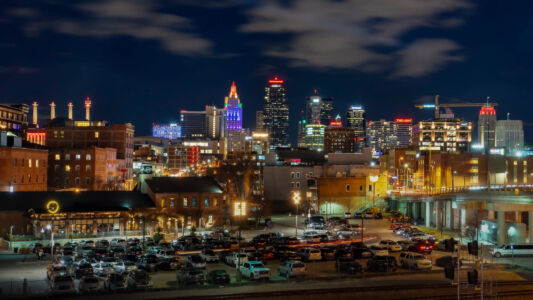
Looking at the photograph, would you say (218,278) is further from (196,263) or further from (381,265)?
(381,265)

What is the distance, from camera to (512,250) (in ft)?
190

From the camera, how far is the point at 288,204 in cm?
13025

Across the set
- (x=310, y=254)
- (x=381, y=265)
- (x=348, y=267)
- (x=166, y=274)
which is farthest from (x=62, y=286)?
(x=381, y=265)

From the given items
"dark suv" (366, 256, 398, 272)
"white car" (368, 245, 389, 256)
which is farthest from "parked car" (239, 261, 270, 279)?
"white car" (368, 245, 389, 256)

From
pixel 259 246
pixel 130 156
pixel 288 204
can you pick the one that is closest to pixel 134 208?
pixel 259 246

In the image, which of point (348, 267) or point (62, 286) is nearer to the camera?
point (62, 286)

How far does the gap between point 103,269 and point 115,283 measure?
6.52 meters

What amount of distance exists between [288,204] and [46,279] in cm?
8954

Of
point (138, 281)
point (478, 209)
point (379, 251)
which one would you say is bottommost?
point (138, 281)

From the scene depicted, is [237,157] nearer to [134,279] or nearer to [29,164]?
[29,164]

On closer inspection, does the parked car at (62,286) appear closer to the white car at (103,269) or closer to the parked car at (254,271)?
the white car at (103,269)

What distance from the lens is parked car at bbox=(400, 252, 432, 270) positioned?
48.2 meters

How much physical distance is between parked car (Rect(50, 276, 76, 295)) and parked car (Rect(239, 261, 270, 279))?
12.5 m

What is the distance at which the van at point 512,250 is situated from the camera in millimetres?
57719
